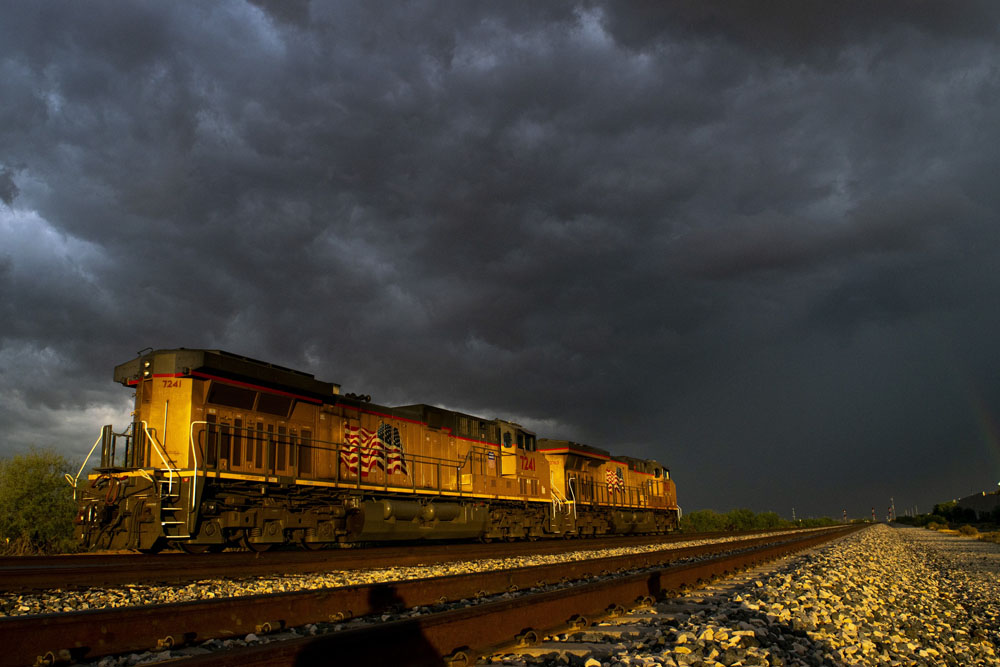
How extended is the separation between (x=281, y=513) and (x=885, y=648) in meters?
11.4

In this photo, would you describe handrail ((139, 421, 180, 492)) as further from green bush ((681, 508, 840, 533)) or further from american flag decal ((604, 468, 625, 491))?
green bush ((681, 508, 840, 533))

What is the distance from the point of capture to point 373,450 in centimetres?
1758

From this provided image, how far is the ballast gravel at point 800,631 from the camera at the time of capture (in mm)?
4945

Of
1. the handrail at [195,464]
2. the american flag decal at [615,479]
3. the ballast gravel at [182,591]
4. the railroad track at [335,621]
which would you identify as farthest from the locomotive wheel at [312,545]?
the american flag decal at [615,479]

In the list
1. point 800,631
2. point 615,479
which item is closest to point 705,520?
point 615,479

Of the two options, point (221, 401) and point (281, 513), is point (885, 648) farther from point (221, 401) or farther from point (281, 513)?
point (221, 401)

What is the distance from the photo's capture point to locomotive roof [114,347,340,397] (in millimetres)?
13547

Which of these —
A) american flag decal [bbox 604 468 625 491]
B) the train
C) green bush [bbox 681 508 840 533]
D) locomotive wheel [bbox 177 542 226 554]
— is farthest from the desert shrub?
locomotive wheel [bbox 177 542 226 554]

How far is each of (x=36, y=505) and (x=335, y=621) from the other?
18.2 meters

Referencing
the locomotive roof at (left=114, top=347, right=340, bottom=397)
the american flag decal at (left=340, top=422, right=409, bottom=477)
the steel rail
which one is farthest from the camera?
the american flag decal at (left=340, top=422, right=409, bottom=477)

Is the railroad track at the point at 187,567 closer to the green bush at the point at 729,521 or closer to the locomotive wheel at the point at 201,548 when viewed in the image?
the locomotive wheel at the point at 201,548

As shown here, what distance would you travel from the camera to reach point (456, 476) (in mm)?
20250

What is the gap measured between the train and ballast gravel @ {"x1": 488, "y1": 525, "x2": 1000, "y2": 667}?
880 cm

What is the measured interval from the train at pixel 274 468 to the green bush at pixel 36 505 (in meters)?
8.64
